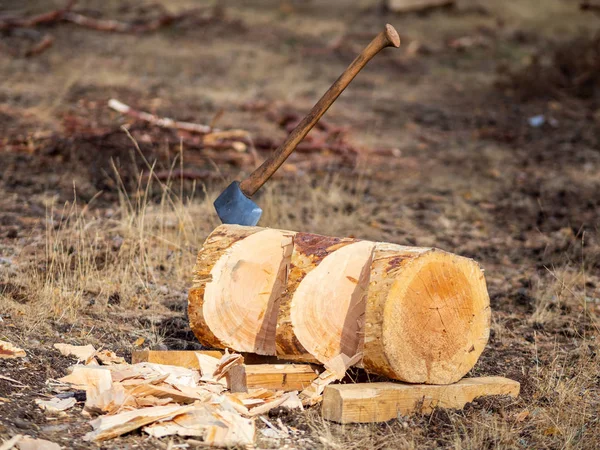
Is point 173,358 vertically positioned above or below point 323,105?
below

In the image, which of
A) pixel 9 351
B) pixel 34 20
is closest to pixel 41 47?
pixel 34 20

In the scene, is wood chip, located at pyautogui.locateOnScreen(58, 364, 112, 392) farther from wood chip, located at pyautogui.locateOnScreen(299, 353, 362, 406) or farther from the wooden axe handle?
the wooden axe handle

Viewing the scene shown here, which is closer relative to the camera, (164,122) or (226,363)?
(226,363)

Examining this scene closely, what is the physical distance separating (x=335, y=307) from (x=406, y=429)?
0.60 meters

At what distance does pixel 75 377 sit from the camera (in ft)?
10.0

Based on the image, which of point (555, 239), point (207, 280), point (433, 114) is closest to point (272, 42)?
point (433, 114)

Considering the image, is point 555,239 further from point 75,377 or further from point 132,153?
point 75,377

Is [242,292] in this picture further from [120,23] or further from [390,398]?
[120,23]

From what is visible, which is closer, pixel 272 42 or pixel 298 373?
pixel 298 373

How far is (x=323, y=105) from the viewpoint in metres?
3.85

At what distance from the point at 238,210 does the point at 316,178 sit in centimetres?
322

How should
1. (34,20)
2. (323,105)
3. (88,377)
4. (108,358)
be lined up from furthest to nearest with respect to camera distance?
(34,20)
(323,105)
(108,358)
(88,377)

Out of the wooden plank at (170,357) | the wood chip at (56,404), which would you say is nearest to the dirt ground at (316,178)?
the wood chip at (56,404)

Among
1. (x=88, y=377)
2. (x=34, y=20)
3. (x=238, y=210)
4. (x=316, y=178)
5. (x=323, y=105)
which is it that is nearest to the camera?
(x=88, y=377)
